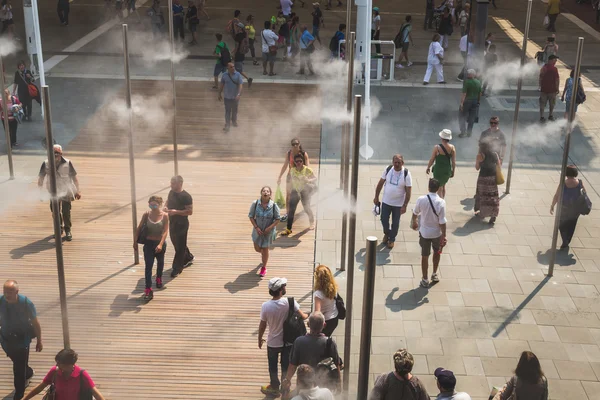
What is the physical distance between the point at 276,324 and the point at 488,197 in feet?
19.2

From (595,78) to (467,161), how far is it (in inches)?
345

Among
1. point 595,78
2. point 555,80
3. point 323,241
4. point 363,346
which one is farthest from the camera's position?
point 595,78

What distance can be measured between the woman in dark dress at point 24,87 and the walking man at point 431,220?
10.7 m

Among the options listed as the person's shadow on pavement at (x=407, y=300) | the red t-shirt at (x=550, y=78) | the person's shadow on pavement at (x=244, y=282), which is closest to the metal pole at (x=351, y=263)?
the person's shadow on pavement at (x=407, y=300)

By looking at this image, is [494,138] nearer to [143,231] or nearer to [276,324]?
[143,231]

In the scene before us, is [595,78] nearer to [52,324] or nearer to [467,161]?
[467,161]

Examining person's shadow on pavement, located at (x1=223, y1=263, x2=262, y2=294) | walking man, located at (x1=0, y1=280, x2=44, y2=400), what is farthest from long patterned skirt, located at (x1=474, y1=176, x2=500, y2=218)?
walking man, located at (x1=0, y1=280, x2=44, y2=400)

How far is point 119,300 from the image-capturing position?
1059 cm

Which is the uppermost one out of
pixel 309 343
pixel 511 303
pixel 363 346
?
pixel 363 346

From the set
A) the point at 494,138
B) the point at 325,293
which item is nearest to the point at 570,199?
the point at 494,138

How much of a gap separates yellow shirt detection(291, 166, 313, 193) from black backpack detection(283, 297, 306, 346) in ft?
14.1

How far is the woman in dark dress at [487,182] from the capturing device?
12938 millimetres

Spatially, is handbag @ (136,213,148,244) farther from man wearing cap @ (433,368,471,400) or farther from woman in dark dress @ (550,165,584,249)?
woman in dark dress @ (550,165,584,249)

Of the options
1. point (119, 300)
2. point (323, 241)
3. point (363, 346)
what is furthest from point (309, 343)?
point (323, 241)
